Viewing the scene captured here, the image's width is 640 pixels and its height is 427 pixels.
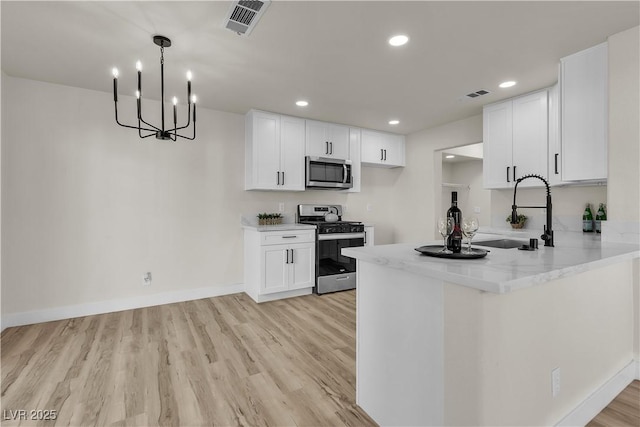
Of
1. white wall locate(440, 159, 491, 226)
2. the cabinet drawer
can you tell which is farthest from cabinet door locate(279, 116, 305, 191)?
white wall locate(440, 159, 491, 226)

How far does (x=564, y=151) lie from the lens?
2.62 metres

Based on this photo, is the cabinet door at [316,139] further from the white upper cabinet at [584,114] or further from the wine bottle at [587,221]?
the wine bottle at [587,221]

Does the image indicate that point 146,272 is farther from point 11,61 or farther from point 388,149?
point 388,149

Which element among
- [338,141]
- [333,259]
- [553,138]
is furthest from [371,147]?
[553,138]

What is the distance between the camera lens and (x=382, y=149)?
16.6 ft

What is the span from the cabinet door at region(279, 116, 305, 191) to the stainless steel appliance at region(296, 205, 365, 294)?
49 cm

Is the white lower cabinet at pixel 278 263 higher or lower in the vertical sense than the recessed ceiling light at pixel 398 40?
lower

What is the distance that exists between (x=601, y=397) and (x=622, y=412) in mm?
121

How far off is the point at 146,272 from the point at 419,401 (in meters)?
3.35

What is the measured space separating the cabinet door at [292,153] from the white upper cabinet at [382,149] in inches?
43.3

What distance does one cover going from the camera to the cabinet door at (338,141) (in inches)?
180

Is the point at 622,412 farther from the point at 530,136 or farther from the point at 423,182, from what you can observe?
the point at 423,182

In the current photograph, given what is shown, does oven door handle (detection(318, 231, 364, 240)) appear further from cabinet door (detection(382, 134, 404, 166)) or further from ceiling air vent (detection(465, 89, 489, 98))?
ceiling air vent (detection(465, 89, 489, 98))

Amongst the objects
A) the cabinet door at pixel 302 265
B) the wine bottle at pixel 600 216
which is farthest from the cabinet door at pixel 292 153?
the wine bottle at pixel 600 216
